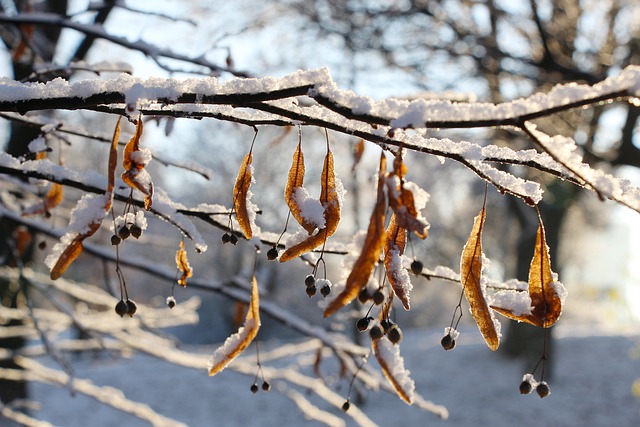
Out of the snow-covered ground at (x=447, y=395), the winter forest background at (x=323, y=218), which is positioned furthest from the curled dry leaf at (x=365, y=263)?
the snow-covered ground at (x=447, y=395)

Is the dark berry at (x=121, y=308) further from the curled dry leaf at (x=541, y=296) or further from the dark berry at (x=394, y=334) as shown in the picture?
the curled dry leaf at (x=541, y=296)

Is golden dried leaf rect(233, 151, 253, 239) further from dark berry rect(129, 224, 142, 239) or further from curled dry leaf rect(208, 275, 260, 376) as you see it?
dark berry rect(129, 224, 142, 239)

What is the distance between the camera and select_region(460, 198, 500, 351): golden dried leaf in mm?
857

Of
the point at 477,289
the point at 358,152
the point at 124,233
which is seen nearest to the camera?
the point at 477,289

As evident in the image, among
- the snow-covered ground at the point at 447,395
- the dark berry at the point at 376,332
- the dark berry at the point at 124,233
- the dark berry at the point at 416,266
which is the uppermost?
the snow-covered ground at the point at 447,395

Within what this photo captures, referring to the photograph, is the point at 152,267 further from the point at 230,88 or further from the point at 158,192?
the point at 230,88

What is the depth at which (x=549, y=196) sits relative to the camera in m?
9.78

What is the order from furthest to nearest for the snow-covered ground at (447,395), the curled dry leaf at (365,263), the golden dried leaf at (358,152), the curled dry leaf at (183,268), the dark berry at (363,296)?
the snow-covered ground at (447,395) < the golden dried leaf at (358,152) < the curled dry leaf at (183,268) < the dark berry at (363,296) < the curled dry leaf at (365,263)

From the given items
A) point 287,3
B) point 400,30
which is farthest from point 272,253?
point 287,3

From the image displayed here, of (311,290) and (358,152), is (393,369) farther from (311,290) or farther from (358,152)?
(358,152)

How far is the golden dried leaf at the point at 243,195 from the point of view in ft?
3.11

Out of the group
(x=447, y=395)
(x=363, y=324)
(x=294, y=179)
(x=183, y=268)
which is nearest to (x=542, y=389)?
(x=363, y=324)

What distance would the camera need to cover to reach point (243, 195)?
954 mm

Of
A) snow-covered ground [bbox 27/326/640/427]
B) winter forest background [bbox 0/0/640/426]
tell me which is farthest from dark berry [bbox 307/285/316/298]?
snow-covered ground [bbox 27/326/640/427]
